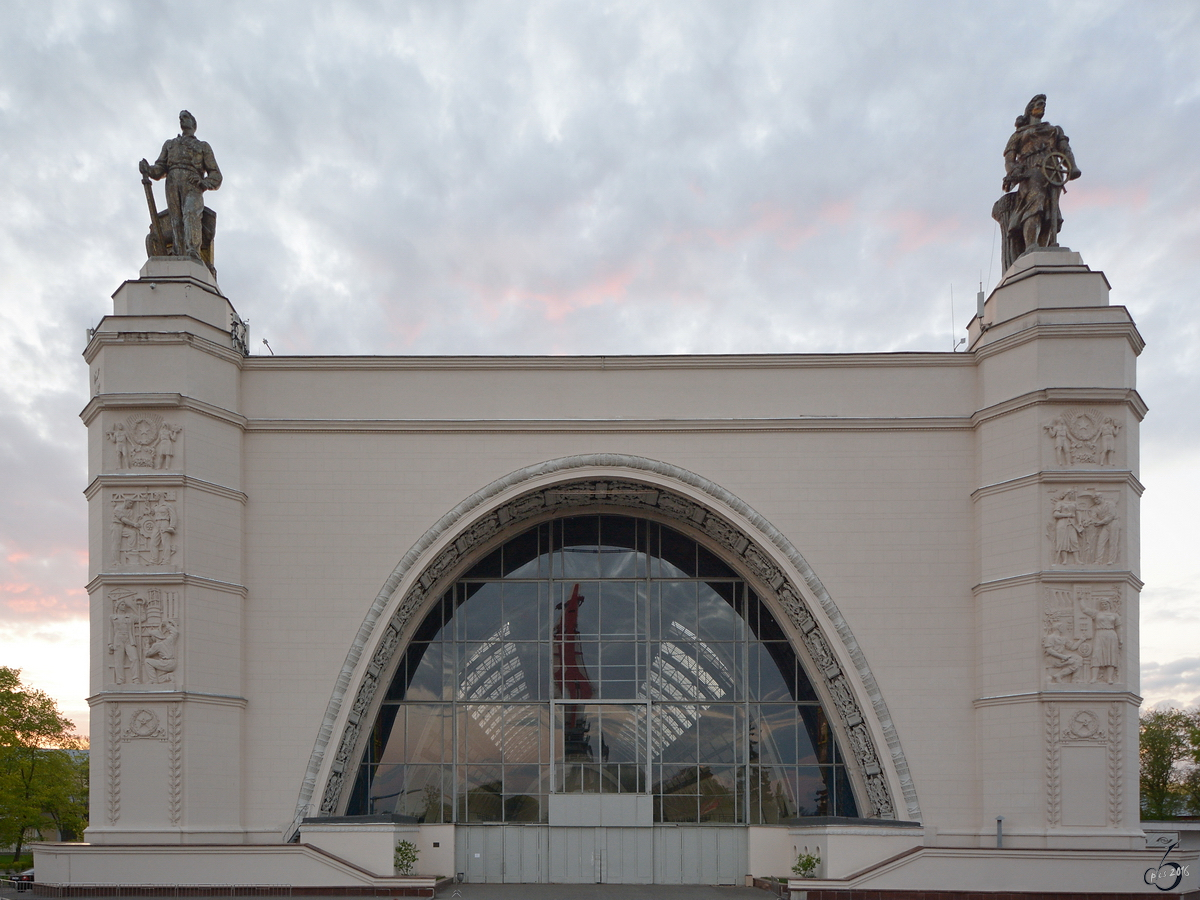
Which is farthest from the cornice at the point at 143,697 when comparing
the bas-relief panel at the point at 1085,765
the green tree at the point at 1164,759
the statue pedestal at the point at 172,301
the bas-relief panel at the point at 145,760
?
the green tree at the point at 1164,759

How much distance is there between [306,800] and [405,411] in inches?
326

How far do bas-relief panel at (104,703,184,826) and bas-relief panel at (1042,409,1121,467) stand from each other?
17.9 meters

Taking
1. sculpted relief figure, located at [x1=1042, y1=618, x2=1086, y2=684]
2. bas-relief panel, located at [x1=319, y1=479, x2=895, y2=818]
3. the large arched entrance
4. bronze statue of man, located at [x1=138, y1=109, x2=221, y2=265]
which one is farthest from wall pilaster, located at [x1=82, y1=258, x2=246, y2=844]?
sculpted relief figure, located at [x1=1042, y1=618, x2=1086, y2=684]

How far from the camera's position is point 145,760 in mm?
21266

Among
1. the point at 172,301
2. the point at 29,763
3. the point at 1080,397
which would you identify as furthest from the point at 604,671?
the point at 29,763

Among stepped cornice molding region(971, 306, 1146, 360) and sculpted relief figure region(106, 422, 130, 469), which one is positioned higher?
stepped cornice molding region(971, 306, 1146, 360)

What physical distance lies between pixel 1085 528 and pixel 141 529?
1858cm

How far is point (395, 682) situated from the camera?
24.9 metres

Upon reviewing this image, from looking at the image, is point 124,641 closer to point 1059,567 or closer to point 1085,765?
point 1059,567

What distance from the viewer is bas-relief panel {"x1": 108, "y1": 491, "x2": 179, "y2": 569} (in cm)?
2192

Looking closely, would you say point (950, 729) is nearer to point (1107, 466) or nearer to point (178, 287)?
point (1107, 466)

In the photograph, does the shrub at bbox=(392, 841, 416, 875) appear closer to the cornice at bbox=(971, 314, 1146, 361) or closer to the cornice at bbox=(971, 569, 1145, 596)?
the cornice at bbox=(971, 569, 1145, 596)

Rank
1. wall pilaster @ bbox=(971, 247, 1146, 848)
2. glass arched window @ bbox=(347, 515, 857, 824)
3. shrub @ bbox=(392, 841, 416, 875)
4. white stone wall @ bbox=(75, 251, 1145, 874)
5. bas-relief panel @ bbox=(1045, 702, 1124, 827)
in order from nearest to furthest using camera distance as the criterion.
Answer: bas-relief panel @ bbox=(1045, 702, 1124, 827), wall pilaster @ bbox=(971, 247, 1146, 848), white stone wall @ bbox=(75, 251, 1145, 874), shrub @ bbox=(392, 841, 416, 875), glass arched window @ bbox=(347, 515, 857, 824)

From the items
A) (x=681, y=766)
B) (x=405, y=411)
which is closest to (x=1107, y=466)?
(x=681, y=766)
